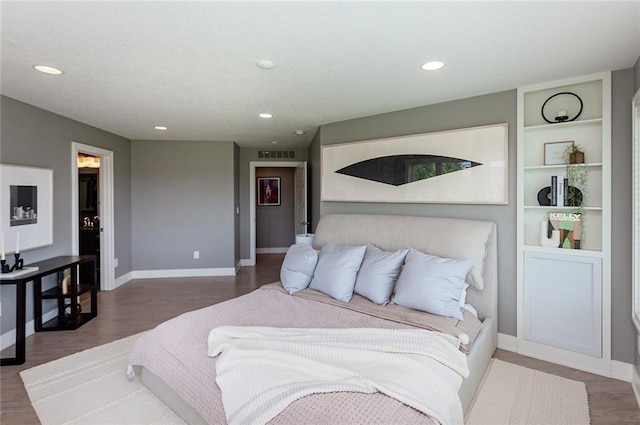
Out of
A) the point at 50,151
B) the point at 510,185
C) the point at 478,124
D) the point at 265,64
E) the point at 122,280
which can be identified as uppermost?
the point at 265,64

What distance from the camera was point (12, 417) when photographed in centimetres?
201

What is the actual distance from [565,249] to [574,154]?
2.57ft

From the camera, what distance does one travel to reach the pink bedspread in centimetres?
134

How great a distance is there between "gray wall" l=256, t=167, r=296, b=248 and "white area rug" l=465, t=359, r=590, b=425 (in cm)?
Answer: 591

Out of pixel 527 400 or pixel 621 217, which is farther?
pixel 621 217

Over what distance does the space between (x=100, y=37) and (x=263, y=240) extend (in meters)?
6.28

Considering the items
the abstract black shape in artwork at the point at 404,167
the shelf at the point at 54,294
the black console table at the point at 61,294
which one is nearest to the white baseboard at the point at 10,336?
the black console table at the point at 61,294

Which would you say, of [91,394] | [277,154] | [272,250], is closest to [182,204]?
[277,154]

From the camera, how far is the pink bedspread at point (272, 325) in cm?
134

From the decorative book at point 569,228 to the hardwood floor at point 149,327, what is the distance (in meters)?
1.00

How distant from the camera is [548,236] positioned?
277 centimetres

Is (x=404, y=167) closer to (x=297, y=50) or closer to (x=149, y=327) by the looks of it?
(x=297, y=50)

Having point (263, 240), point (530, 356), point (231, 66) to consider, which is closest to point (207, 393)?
point (231, 66)

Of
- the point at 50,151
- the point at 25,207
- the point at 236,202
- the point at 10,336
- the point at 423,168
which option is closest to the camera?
the point at 10,336
